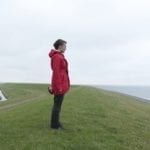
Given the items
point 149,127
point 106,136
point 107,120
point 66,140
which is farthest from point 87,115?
point 66,140

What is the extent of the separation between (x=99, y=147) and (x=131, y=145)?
4.02 ft

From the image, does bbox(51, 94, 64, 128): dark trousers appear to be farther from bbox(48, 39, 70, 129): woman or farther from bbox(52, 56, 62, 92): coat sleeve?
bbox(52, 56, 62, 92): coat sleeve

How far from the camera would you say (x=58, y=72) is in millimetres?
12648

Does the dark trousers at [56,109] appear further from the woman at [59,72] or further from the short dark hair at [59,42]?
the short dark hair at [59,42]

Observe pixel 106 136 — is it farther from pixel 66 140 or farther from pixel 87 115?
pixel 87 115

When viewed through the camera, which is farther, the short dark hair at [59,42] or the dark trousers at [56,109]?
the dark trousers at [56,109]

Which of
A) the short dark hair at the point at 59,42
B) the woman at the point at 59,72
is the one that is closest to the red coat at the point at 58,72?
the woman at the point at 59,72

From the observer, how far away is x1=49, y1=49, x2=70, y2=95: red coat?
12625mm

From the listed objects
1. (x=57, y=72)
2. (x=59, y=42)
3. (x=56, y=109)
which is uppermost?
(x=59, y=42)

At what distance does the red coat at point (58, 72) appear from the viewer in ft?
41.4

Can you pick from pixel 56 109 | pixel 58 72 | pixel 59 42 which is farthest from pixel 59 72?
pixel 56 109

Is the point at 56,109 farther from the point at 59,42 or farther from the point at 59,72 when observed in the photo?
the point at 59,42

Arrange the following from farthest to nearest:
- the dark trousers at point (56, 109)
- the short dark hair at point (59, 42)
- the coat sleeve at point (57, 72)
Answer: the dark trousers at point (56, 109), the short dark hair at point (59, 42), the coat sleeve at point (57, 72)

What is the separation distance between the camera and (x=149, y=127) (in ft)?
56.6
